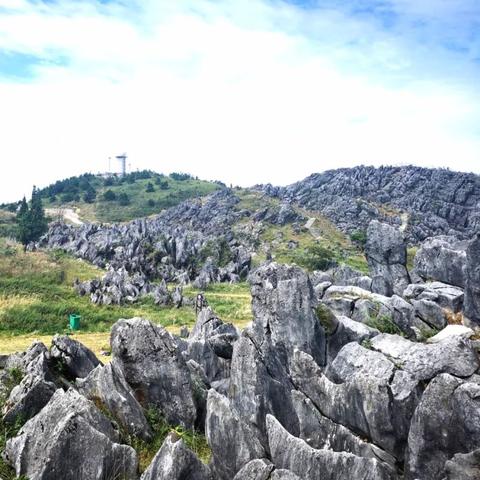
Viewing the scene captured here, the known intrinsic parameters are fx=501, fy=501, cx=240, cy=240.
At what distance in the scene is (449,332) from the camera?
18.6 metres

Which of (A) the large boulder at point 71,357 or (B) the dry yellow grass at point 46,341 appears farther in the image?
(B) the dry yellow grass at point 46,341

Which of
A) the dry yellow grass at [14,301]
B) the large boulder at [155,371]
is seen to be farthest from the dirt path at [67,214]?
the large boulder at [155,371]

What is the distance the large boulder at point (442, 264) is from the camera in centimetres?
2653

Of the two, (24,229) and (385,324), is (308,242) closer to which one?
(24,229)

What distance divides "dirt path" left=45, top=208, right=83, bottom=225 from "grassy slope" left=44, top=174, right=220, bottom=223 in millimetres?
2149

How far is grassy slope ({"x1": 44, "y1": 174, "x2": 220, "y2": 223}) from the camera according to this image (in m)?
140

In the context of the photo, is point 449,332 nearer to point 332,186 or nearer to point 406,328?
point 406,328

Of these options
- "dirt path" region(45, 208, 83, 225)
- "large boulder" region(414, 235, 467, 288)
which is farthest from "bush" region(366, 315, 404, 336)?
"dirt path" region(45, 208, 83, 225)

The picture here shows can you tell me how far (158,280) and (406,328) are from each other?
3968 cm

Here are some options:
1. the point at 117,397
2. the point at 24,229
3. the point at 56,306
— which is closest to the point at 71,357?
the point at 117,397

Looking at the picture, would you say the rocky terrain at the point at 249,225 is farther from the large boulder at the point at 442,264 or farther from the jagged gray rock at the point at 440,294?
the jagged gray rock at the point at 440,294

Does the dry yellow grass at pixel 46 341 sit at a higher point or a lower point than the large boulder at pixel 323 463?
lower

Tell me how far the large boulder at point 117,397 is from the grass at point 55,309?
13447 mm

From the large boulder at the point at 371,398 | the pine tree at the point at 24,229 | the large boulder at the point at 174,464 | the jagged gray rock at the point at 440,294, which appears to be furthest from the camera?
the pine tree at the point at 24,229
